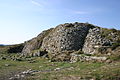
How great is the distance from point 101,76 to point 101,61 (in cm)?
1440

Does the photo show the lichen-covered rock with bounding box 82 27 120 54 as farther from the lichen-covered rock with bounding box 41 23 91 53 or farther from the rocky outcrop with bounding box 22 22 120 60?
the lichen-covered rock with bounding box 41 23 91 53

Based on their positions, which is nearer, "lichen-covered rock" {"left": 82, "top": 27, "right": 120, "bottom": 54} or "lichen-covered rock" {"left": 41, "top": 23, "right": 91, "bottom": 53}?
"lichen-covered rock" {"left": 82, "top": 27, "right": 120, "bottom": 54}

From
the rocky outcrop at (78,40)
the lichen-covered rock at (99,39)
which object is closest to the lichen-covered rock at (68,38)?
the rocky outcrop at (78,40)

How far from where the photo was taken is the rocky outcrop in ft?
162

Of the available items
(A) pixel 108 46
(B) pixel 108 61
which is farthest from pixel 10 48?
(B) pixel 108 61

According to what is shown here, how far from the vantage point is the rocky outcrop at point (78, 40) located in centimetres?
4925

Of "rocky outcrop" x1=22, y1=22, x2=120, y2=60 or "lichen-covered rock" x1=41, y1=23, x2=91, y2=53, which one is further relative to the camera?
"lichen-covered rock" x1=41, y1=23, x2=91, y2=53

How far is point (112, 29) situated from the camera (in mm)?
55219

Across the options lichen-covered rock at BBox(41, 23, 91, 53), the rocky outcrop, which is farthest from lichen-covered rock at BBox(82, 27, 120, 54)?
lichen-covered rock at BBox(41, 23, 91, 53)

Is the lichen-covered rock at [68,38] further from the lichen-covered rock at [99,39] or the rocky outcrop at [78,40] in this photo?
the lichen-covered rock at [99,39]

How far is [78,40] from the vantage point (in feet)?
185

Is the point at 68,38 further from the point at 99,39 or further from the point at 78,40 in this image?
the point at 99,39

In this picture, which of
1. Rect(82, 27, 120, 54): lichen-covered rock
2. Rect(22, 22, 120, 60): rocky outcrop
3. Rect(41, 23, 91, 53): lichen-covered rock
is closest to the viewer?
Rect(82, 27, 120, 54): lichen-covered rock

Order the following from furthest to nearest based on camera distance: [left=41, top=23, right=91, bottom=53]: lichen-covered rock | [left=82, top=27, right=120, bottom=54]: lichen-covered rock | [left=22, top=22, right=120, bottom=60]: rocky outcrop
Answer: [left=41, top=23, right=91, bottom=53]: lichen-covered rock, [left=22, top=22, right=120, bottom=60]: rocky outcrop, [left=82, top=27, right=120, bottom=54]: lichen-covered rock
